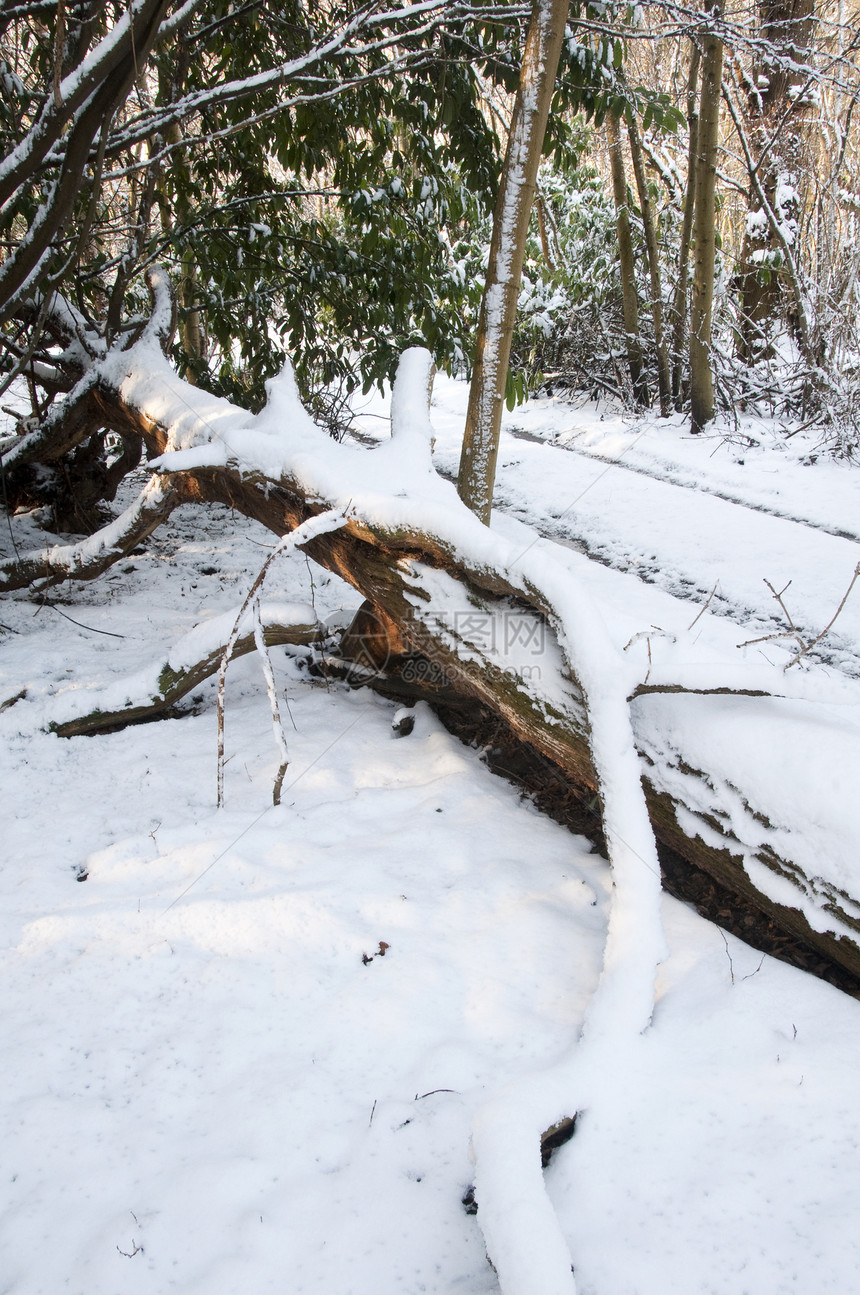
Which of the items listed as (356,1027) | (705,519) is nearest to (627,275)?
(705,519)

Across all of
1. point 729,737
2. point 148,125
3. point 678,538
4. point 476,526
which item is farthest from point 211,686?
point 678,538

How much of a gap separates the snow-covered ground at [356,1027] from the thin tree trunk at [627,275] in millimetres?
5194

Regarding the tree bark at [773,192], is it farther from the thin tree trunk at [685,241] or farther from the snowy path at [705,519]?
the snowy path at [705,519]

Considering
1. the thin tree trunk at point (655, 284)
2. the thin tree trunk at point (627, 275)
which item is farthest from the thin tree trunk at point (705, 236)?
the thin tree trunk at point (627, 275)

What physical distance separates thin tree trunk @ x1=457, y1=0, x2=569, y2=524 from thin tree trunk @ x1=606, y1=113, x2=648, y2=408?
4509 millimetres

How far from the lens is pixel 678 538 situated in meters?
4.12

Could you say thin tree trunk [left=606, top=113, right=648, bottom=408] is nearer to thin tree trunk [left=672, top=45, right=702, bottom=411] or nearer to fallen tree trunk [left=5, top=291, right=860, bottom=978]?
thin tree trunk [left=672, top=45, right=702, bottom=411]

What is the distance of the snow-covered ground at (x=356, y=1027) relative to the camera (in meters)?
1.18

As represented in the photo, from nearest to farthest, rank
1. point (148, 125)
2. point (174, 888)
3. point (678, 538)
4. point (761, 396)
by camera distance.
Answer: point (174, 888), point (148, 125), point (678, 538), point (761, 396)

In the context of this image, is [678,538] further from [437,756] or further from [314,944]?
[314,944]

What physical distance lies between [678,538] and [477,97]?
241cm

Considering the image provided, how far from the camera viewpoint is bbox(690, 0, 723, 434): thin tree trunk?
523 cm

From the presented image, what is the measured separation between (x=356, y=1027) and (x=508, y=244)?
101 inches

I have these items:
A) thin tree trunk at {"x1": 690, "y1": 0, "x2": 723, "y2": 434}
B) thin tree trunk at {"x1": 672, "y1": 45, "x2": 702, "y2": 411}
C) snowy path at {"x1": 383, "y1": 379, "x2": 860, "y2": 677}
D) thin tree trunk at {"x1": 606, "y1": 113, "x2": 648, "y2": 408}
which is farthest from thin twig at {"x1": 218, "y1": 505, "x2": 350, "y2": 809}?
thin tree trunk at {"x1": 606, "y1": 113, "x2": 648, "y2": 408}
